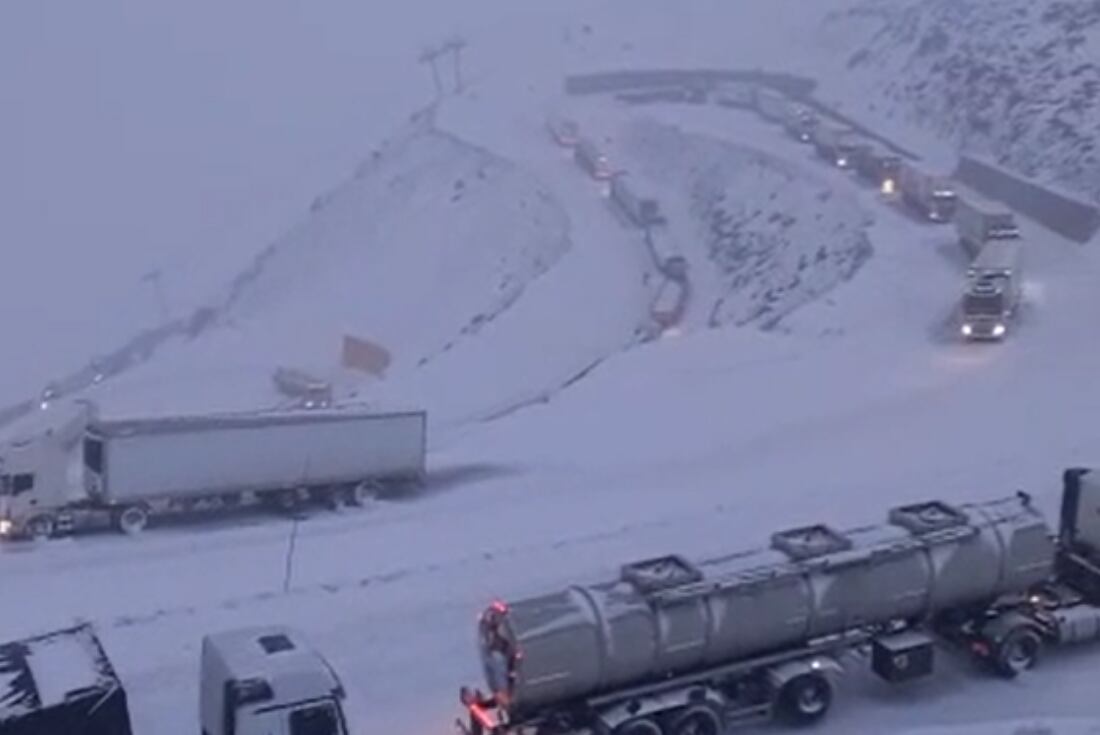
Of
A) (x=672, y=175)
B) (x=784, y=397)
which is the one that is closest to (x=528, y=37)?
(x=672, y=175)

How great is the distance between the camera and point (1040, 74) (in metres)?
100

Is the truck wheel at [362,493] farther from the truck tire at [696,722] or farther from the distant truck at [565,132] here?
the distant truck at [565,132]

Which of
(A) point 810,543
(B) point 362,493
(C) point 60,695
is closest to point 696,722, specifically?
(A) point 810,543

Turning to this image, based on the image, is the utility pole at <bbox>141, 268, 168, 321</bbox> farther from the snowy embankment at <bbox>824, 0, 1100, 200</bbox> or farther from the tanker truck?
the tanker truck

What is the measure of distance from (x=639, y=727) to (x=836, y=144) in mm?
78833

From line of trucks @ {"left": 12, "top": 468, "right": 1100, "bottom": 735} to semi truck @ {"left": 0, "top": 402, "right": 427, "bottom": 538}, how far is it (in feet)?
53.7

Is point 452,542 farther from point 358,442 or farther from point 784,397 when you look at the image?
point 784,397

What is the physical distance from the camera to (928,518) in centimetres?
2922

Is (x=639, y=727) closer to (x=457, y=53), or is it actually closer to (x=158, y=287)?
(x=158, y=287)

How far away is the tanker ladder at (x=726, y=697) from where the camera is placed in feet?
84.5

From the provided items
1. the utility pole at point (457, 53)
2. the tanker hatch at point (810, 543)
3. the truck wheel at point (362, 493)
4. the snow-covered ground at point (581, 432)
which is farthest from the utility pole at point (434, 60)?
the tanker hatch at point (810, 543)

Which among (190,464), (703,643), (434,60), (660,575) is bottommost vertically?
(190,464)

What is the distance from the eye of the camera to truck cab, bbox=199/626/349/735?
2430 cm

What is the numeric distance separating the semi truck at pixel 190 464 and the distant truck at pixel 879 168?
49305mm
